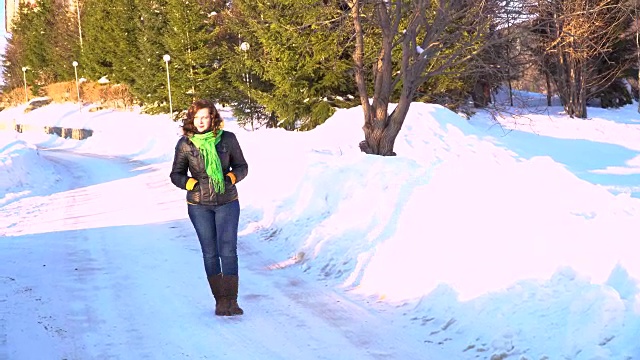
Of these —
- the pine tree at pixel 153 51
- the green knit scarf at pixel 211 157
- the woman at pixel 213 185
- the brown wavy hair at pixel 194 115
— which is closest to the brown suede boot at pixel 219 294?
the woman at pixel 213 185

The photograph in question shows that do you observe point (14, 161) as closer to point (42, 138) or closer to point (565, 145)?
point (565, 145)

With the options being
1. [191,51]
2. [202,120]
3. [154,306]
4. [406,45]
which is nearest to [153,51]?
[191,51]

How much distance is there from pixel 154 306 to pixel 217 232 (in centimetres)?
97

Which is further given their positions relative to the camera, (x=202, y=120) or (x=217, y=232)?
(x=217, y=232)

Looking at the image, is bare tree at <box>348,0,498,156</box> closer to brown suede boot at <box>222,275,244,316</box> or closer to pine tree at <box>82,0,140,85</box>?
brown suede boot at <box>222,275,244,316</box>

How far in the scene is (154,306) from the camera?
5715 mm

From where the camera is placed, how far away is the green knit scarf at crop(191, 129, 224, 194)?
5.29 m

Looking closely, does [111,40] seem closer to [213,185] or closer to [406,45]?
[406,45]

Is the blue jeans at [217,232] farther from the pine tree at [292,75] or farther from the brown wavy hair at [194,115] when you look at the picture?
the pine tree at [292,75]

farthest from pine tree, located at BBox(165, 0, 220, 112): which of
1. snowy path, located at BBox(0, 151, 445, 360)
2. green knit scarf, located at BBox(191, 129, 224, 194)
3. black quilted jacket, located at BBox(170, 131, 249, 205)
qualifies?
green knit scarf, located at BBox(191, 129, 224, 194)

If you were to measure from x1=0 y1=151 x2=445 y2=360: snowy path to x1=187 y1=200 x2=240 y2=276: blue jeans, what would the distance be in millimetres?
438

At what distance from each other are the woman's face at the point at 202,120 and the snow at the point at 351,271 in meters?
1.64

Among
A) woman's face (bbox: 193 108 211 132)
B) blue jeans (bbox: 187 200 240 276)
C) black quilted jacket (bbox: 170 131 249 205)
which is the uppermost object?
woman's face (bbox: 193 108 211 132)

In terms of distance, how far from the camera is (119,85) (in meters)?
55.2
